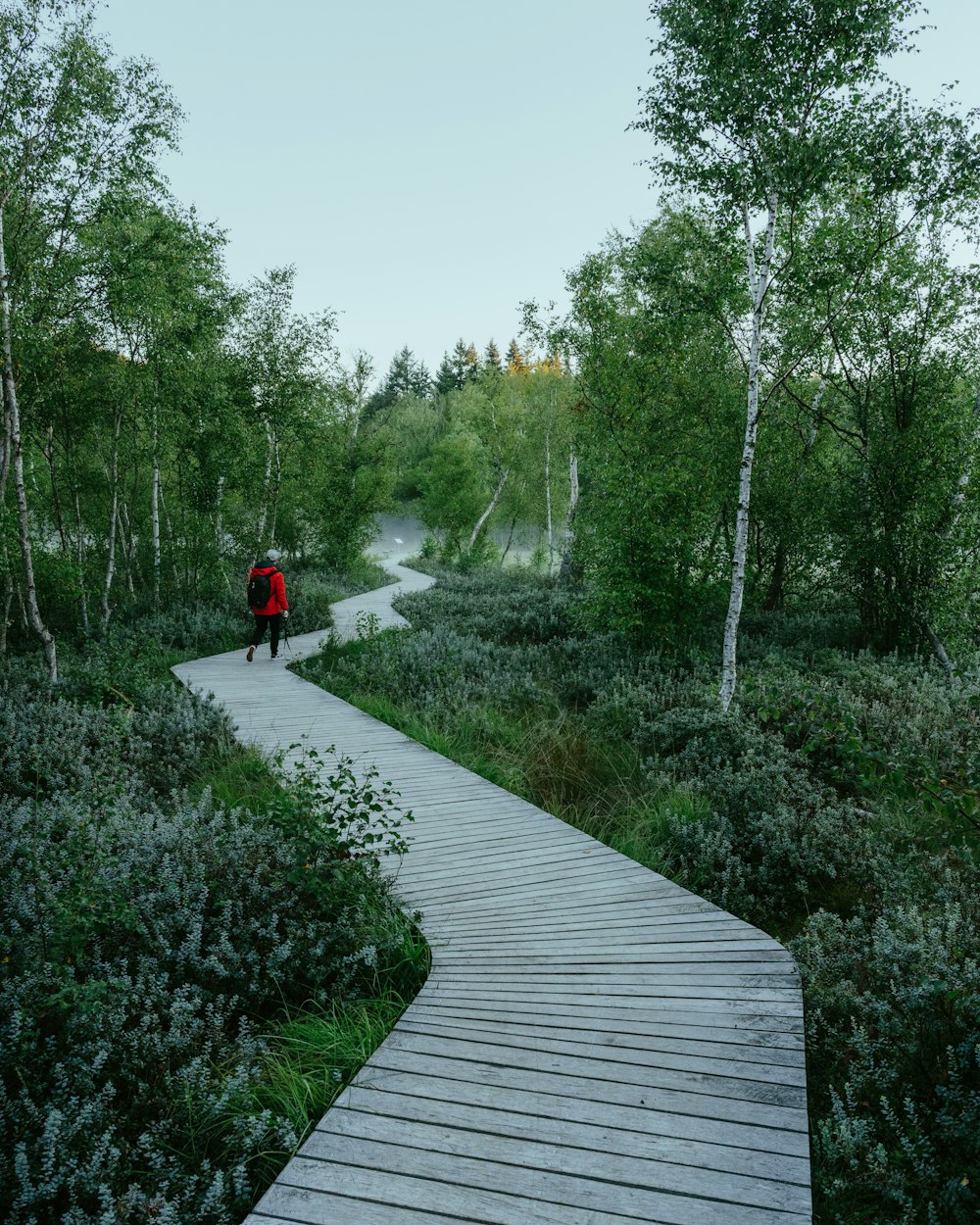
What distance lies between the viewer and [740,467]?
1325 cm

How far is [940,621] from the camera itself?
37.4 ft

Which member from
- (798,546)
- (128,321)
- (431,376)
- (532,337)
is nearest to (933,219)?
(798,546)

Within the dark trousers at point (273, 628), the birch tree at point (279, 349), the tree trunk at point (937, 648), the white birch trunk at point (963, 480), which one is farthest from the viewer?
the birch tree at point (279, 349)

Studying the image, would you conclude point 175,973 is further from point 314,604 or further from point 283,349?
point 283,349

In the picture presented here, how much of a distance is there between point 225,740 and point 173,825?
2837mm

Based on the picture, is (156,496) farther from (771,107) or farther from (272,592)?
(771,107)

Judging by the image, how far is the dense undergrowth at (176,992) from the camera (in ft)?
8.98

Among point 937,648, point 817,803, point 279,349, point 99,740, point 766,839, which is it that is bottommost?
point 766,839

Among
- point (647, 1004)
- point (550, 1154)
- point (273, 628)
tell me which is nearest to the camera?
point (550, 1154)

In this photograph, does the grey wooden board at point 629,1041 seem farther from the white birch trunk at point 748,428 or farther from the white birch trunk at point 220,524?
the white birch trunk at point 220,524

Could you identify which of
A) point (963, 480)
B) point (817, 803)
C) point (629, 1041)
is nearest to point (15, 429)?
point (629, 1041)

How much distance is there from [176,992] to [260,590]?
9742 millimetres

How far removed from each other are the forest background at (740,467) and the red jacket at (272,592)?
6.50ft

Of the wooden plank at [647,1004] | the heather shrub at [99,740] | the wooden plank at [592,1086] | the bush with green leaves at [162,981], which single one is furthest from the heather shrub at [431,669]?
the wooden plank at [592,1086]
